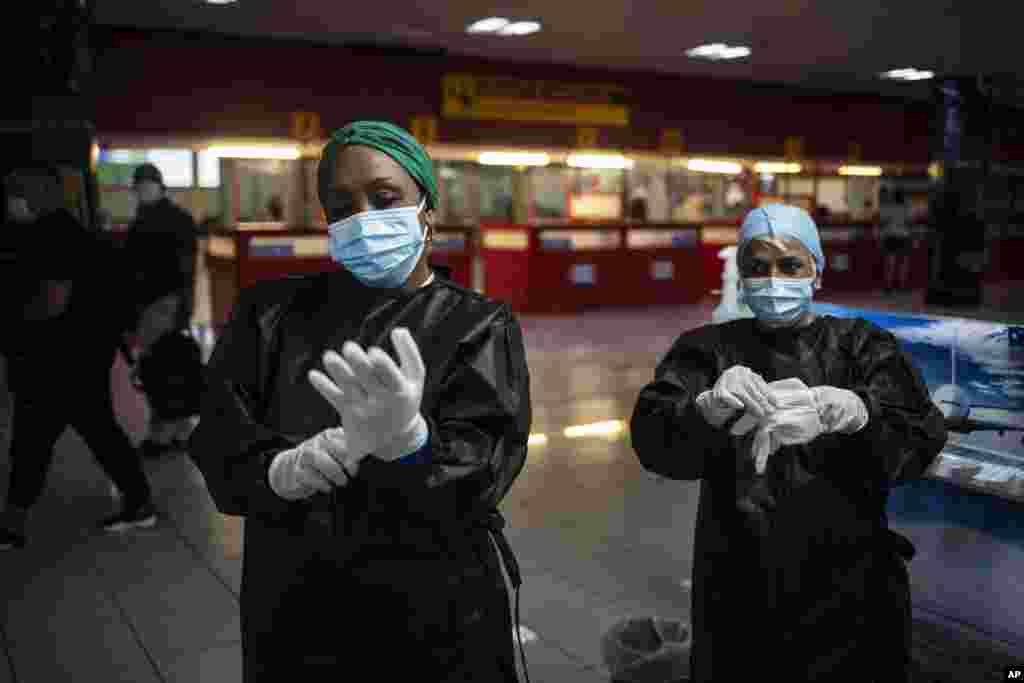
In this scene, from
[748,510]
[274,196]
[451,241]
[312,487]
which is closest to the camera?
[312,487]

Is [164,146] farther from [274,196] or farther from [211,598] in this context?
[211,598]

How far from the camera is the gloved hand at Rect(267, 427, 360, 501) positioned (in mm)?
1295

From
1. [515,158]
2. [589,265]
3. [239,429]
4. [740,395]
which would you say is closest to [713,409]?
[740,395]

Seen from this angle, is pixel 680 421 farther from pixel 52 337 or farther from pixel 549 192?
pixel 549 192

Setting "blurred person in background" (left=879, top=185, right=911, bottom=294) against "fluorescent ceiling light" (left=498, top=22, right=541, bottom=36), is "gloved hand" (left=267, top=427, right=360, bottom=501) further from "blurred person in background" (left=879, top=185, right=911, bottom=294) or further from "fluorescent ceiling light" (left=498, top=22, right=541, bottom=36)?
"blurred person in background" (left=879, top=185, right=911, bottom=294)

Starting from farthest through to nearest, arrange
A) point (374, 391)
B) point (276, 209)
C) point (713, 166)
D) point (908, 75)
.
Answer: point (276, 209), point (713, 166), point (908, 75), point (374, 391)

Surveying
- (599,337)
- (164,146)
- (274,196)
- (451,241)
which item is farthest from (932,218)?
(274,196)

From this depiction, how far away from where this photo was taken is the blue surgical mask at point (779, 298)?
195cm

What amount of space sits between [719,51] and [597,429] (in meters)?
7.50

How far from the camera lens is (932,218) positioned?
12.1 m

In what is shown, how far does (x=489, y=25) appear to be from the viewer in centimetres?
1005

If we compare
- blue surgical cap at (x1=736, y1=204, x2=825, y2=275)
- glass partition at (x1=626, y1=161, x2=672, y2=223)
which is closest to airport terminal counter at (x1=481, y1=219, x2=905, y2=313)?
glass partition at (x1=626, y1=161, x2=672, y2=223)

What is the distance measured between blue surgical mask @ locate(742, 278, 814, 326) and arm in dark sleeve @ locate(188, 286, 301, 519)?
41.4 inches

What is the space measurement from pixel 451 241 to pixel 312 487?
10544 mm
